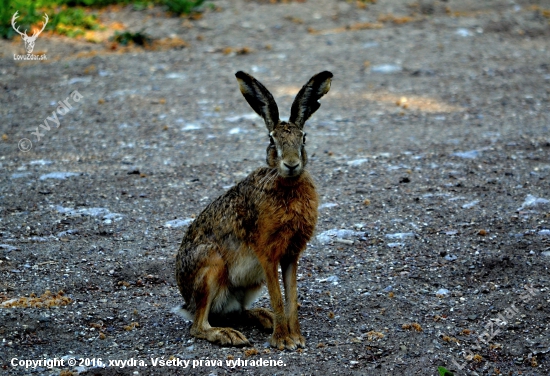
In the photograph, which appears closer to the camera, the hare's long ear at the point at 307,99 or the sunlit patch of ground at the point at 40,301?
the hare's long ear at the point at 307,99

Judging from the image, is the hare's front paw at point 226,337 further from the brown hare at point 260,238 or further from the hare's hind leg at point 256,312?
the hare's hind leg at point 256,312

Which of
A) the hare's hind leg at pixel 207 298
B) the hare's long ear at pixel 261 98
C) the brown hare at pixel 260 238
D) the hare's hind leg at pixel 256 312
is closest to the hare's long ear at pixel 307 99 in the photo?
the brown hare at pixel 260 238

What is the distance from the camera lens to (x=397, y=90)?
10.5 metres

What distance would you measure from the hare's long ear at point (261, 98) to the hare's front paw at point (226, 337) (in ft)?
4.39

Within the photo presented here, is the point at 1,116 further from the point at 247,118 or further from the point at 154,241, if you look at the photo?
the point at 154,241

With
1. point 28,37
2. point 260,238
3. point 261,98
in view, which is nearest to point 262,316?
point 260,238

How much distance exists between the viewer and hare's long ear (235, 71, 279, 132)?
507cm

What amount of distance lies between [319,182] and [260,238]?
9.89 ft

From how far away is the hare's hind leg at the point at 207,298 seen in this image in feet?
17.0

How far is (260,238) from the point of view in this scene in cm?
508

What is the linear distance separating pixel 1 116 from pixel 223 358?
20.4 feet

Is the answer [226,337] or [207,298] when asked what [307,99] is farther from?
[226,337]

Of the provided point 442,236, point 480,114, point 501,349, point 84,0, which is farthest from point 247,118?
point 501,349

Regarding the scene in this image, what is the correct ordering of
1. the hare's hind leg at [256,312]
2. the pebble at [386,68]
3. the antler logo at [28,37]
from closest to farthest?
the hare's hind leg at [256,312]
the pebble at [386,68]
the antler logo at [28,37]
